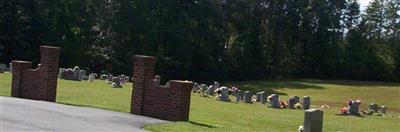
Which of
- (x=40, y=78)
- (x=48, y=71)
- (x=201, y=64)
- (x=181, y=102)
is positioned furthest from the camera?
(x=201, y=64)

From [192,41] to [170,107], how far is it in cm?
4940

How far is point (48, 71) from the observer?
19.9 m

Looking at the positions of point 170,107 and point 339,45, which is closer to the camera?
point 170,107

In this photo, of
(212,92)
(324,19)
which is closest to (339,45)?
(324,19)

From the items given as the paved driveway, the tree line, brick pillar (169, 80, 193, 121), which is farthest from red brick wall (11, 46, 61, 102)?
the tree line

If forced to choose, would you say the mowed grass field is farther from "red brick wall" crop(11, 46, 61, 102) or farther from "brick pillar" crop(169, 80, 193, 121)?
"red brick wall" crop(11, 46, 61, 102)

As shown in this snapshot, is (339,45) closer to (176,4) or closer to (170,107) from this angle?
(176,4)

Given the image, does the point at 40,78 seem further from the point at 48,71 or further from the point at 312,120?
the point at 312,120

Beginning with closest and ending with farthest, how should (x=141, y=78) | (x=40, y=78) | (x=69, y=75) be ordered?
(x=141, y=78) → (x=40, y=78) → (x=69, y=75)

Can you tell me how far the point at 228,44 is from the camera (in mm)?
73875

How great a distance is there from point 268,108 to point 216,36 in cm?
3840

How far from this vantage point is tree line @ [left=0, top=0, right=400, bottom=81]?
56.4m

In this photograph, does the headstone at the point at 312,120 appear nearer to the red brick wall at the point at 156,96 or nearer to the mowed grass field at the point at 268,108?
the mowed grass field at the point at 268,108

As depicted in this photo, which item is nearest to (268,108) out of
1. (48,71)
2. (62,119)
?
(48,71)
